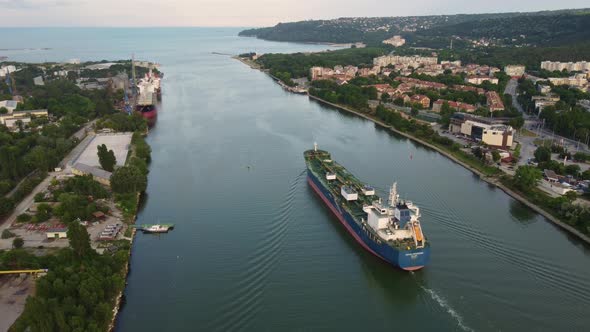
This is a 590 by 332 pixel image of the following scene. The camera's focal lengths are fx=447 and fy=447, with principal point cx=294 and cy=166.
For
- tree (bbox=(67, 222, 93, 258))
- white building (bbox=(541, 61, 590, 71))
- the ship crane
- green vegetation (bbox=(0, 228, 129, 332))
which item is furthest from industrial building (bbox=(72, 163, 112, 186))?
white building (bbox=(541, 61, 590, 71))

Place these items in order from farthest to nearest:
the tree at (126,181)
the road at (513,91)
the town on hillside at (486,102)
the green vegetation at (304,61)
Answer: the green vegetation at (304,61) < the road at (513,91) < the town on hillside at (486,102) < the tree at (126,181)

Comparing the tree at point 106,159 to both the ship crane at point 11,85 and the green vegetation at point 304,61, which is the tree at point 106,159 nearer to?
the ship crane at point 11,85

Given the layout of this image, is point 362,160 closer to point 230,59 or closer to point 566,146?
point 566,146

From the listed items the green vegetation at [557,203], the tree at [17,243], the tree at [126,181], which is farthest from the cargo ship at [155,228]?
the green vegetation at [557,203]

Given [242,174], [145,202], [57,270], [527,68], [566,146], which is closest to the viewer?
[57,270]

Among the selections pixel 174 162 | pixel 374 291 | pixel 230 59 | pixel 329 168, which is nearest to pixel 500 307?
pixel 374 291
